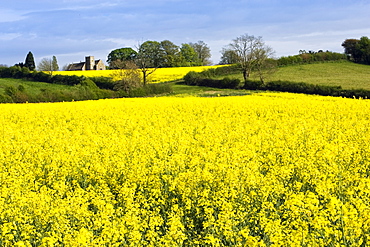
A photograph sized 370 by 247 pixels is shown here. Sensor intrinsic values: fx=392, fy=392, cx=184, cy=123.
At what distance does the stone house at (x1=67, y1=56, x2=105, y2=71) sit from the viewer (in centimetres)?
9819

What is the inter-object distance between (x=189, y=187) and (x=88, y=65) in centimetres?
9747

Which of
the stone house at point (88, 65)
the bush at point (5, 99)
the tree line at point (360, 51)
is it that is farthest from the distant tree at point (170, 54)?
the bush at point (5, 99)

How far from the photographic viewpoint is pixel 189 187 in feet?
25.7

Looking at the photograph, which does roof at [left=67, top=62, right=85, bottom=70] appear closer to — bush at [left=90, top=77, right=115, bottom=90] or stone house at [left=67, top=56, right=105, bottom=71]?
stone house at [left=67, top=56, right=105, bottom=71]

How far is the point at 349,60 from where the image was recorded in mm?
73812

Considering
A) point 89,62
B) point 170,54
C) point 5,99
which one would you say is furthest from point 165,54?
point 5,99

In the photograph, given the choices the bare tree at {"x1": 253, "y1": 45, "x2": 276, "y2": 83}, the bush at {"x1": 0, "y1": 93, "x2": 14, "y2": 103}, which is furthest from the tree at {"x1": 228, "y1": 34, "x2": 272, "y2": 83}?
the bush at {"x1": 0, "y1": 93, "x2": 14, "y2": 103}

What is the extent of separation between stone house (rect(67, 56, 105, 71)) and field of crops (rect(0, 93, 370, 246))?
84716 millimetres

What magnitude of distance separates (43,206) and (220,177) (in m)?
3.60

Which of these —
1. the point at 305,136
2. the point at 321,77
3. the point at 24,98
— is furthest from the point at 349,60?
the point at 305,136

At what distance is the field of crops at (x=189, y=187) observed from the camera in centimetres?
543

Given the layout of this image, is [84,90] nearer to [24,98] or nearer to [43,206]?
[24,98]

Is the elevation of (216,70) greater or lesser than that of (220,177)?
greater

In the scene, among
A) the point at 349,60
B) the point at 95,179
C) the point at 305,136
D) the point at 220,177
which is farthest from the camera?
the point at 349,60
